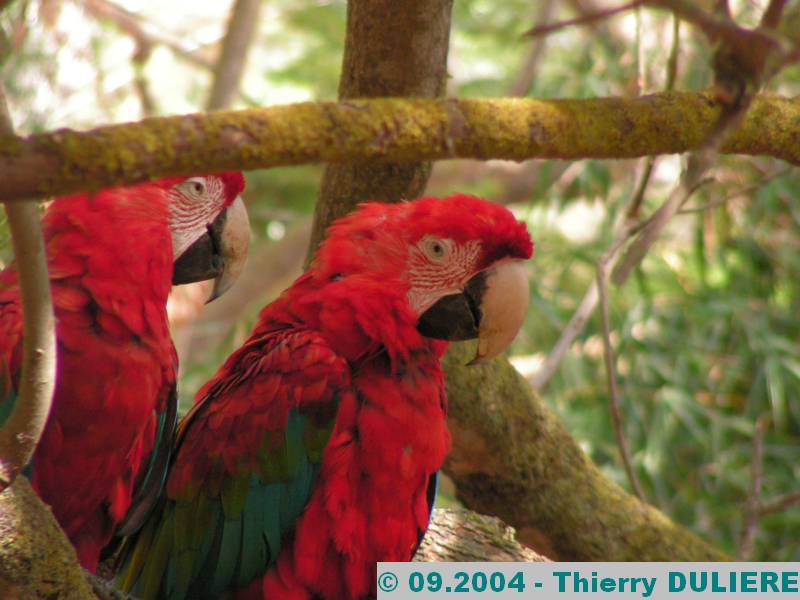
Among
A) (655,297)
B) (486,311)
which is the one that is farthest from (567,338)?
(655,297)

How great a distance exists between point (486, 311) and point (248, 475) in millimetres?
521

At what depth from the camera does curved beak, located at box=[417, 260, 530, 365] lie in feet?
5.91

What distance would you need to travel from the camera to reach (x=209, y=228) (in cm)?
190

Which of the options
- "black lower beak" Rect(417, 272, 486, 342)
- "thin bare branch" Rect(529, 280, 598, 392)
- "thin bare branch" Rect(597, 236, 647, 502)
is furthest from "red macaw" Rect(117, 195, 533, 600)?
"thin bare branch" Rect(529, 280, 598, 392)

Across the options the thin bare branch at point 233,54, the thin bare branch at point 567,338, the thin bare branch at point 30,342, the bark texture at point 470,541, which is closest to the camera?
the thin bare branch at point 30,342

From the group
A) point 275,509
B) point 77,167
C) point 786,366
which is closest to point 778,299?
point 786,366

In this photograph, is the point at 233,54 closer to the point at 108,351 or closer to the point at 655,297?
the point at 655,297

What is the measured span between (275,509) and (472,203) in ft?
2.17

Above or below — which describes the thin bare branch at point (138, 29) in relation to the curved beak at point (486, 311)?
above

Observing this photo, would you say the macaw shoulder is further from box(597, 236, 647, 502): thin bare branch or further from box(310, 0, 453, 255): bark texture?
box(597, 236, 647, 502): thin bare branch

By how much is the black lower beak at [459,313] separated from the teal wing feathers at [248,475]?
0.66ft

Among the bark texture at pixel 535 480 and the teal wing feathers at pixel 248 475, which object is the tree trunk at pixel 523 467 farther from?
the teal wing feathers at pixel 248 475

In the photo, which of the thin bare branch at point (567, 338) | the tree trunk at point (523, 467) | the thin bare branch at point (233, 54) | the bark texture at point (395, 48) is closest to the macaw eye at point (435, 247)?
the bark texture at point (395, 48)

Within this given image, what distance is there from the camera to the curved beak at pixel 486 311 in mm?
1802
